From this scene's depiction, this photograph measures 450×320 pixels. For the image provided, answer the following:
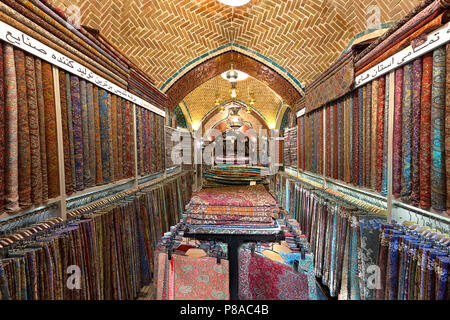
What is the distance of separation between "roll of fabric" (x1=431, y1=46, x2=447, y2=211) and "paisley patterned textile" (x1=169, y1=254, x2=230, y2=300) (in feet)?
4.79

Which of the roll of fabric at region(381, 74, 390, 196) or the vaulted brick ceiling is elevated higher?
the vaulted brick ceiling

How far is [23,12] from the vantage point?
1455mm

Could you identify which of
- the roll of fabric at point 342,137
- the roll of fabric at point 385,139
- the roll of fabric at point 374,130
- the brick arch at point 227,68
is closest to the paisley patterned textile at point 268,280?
the roll of fabric at point 385,139

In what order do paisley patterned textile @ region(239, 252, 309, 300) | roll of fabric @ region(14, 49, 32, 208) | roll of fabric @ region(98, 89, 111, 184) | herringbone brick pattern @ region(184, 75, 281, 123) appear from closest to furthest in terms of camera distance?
1. paisley patterned textile @ region(239, 252, 309, 300)
2. roll of fabric @ region(14, 49, 32, 208)
3. roll of fabric @ region(98, 89, 111, 184)
4. herringbone brick pattern @ region(184, 75, 281, 123)

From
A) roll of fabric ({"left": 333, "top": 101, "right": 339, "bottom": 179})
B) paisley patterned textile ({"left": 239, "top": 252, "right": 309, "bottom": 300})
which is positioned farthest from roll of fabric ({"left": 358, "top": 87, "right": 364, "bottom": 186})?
paisley patterned textile ({"left": 239, "top": 252, "right": 309, "bottom": 300})

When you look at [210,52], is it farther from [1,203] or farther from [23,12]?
[1,203]

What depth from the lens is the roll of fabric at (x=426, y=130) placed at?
1.41 meters

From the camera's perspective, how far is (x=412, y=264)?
121 centimetres

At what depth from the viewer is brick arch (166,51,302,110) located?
5.53m

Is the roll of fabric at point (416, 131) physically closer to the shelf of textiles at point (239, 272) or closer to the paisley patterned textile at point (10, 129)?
the shelf of textiles at point (239, 272)

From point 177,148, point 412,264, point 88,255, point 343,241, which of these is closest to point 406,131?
point 412,264

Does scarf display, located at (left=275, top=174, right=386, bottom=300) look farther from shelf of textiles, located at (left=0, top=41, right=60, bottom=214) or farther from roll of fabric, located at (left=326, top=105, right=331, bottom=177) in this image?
shelf of textiles, located at (left=0, top=41, right=60, bottom=214)

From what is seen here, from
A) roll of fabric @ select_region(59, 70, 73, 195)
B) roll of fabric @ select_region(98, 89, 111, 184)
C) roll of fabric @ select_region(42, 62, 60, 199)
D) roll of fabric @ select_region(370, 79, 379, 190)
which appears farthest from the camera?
roll of fabric @ select_region(98, 89, 111, 184)
